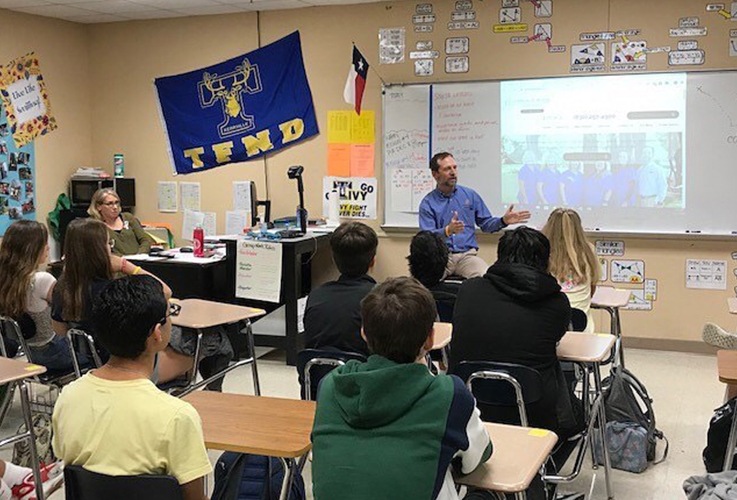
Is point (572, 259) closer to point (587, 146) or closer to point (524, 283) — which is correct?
point (524, 283)

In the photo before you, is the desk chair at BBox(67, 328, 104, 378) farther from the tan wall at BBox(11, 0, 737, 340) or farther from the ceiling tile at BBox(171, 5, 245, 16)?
the ceiling tile at BBox(171, 5, 245, 16)

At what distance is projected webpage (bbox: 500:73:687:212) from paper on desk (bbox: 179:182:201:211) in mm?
2740

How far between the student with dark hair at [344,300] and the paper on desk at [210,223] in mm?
4108

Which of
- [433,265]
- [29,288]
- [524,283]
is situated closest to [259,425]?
[524,283]

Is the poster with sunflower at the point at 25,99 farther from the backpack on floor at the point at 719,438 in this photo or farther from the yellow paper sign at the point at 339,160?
the backpack on floor at the point at 719,438

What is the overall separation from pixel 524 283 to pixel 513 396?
0.40m

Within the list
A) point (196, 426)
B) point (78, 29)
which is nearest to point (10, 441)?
point (196, 426)

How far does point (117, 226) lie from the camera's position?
5855mm

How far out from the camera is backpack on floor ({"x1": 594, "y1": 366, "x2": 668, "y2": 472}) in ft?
12.1

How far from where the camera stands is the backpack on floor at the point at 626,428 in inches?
145

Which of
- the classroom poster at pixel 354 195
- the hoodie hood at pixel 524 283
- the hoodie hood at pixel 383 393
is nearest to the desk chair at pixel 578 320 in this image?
the hoodie hood at pixel 524 283

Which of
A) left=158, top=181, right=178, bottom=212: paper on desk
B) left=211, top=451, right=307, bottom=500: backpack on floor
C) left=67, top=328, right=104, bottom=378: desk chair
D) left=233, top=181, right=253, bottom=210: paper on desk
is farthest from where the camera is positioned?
left=158, top=181, right=178, bottom=212: paper on desk

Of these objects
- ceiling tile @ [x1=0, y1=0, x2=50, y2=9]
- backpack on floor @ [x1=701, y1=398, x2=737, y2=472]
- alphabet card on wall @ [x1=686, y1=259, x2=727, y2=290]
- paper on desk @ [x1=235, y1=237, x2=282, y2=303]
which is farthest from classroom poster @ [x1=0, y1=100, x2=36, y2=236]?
backpack on floor @ [x1=701, y1=398, x2=737, y2=472]

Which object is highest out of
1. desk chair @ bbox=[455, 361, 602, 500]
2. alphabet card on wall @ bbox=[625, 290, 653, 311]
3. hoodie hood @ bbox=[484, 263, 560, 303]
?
hoodie hood @ bbox=[484, 263, 560, 303]
